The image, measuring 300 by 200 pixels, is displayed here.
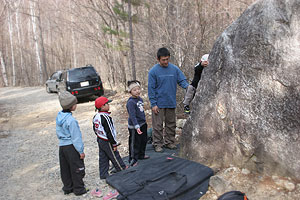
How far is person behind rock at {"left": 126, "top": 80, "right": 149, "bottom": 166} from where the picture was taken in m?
4.34

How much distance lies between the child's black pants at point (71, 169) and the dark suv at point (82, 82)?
904cm

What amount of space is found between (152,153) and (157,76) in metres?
1.58

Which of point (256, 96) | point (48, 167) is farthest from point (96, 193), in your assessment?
point (256, 96)

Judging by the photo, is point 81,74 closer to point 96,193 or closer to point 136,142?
point 136,142

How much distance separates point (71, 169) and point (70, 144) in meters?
0.40

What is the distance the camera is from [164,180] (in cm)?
360

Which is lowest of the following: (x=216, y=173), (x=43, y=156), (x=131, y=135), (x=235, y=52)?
(x=43, y=156)

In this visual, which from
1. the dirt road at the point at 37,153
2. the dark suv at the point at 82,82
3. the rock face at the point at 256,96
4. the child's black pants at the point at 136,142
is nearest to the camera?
the rock face at the point at 256,96

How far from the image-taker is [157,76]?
4805 millimetres

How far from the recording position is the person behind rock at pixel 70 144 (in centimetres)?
366

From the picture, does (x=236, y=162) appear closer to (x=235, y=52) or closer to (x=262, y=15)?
(x=235, y=52)

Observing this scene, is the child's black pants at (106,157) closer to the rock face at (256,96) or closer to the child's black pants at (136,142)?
the child's black pants at (136,142)

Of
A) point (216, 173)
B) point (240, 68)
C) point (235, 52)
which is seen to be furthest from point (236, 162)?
point (235, 52)

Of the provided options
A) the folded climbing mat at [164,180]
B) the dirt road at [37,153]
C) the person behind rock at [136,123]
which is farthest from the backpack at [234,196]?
the dirt road at [37,153]
